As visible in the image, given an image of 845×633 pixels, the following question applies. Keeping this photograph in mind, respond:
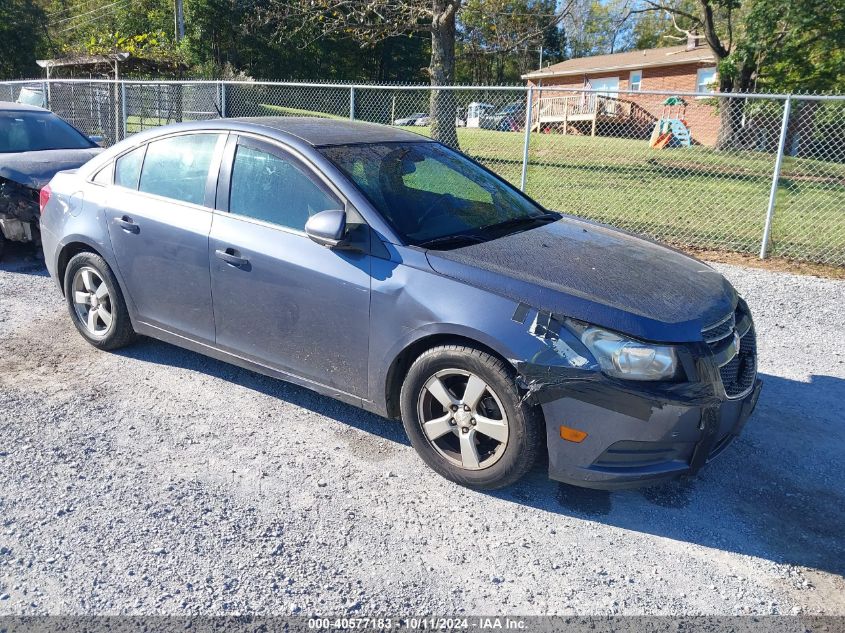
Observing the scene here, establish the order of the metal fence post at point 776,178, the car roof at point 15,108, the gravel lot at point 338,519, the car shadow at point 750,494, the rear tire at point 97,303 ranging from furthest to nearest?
the car roof at point 15,108 < the metal fence post at point 776,178 < the rear tire at point 97,303 < the car shadow at point 750,494 < the gravel lot at point 338,519

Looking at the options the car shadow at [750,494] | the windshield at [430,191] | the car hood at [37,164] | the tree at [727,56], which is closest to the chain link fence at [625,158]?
the tree at [727,56]

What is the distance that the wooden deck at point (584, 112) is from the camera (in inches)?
1101

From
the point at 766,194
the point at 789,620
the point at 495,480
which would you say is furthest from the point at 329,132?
the point at 766,194

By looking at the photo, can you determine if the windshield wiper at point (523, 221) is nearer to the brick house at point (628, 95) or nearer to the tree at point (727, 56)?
the brick house at point (628, 95)

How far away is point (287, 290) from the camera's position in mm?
3846

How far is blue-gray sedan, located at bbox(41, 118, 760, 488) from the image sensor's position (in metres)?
3.12

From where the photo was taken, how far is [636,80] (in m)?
40.2

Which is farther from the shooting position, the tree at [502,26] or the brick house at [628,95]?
the brick house at [628,95]

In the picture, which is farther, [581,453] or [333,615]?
[581,453]

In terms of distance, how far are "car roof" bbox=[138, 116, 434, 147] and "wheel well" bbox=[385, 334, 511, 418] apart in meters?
1.37

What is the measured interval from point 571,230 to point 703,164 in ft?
47.1

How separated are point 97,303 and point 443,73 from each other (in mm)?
13726

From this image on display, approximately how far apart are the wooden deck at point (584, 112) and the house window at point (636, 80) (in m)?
8.67

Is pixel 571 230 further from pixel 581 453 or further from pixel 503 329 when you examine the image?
pixel 581 453
